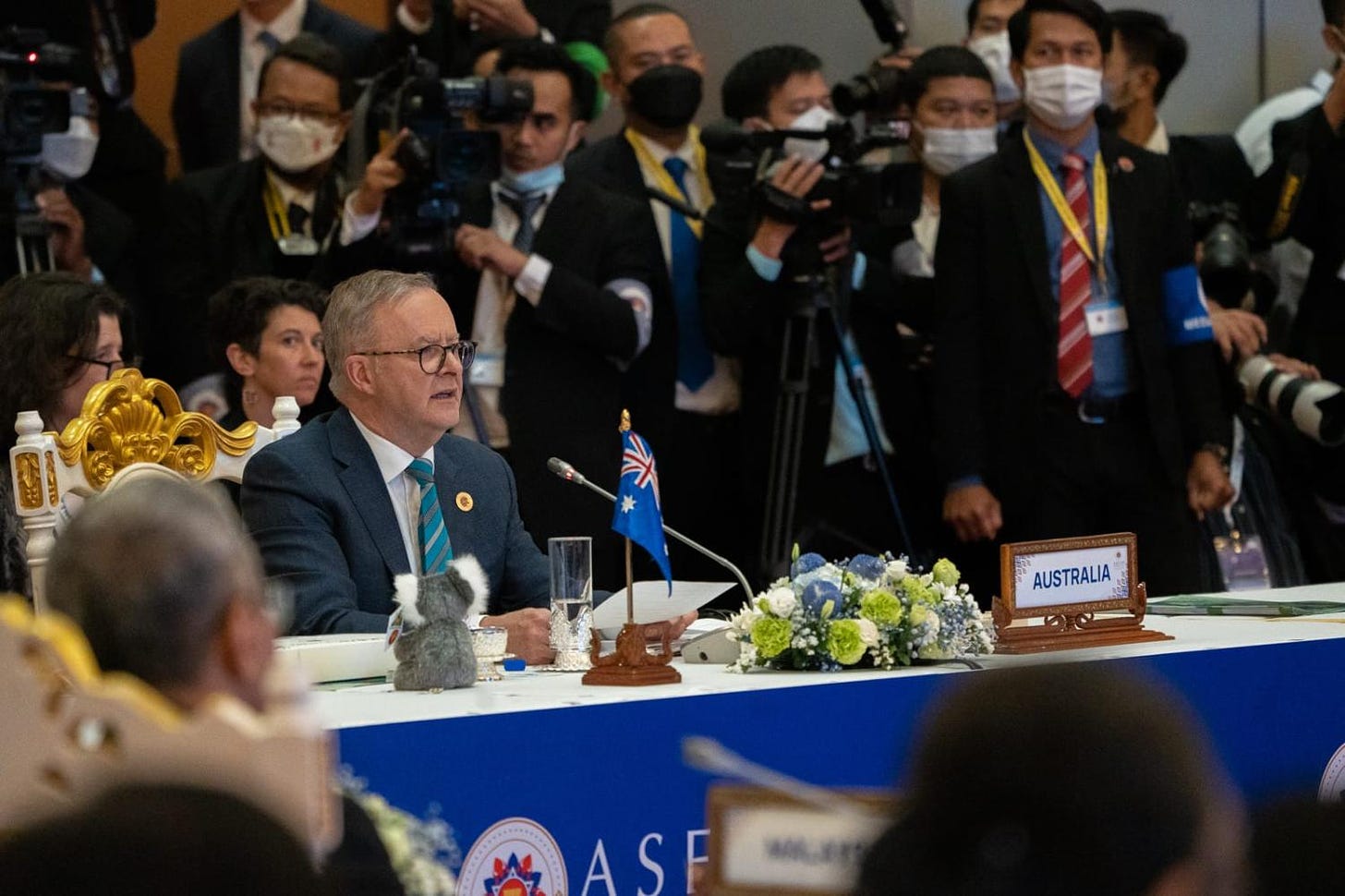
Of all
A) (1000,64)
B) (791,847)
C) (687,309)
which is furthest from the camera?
(1000,64)

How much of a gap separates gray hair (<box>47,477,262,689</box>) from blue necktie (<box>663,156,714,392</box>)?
4.27 metres

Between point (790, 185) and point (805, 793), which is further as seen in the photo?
point (790, 185)

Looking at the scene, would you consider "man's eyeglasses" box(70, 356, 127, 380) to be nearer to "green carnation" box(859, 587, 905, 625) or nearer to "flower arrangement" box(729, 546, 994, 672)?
"flower arrangement" box(729, 546, 994, 672)

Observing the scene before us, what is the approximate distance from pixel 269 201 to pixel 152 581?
4350mm

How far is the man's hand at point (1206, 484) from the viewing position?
5480mm

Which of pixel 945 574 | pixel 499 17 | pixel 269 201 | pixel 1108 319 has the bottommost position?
pixel 945 574

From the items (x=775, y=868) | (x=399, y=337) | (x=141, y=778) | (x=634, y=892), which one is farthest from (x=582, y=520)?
(x=141, y=778)

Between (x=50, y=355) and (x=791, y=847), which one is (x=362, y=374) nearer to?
(x=50, y=355)

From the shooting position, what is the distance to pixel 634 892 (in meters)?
2.84

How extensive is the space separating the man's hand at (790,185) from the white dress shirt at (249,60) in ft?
5.34

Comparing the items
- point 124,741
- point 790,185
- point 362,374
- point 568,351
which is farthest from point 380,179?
point 124,741

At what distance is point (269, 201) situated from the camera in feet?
18.7

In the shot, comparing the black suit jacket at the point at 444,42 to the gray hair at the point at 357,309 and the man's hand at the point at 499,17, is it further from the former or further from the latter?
the gray hair at the point at 357,309

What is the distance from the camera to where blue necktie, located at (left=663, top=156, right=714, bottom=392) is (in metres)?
5.80
